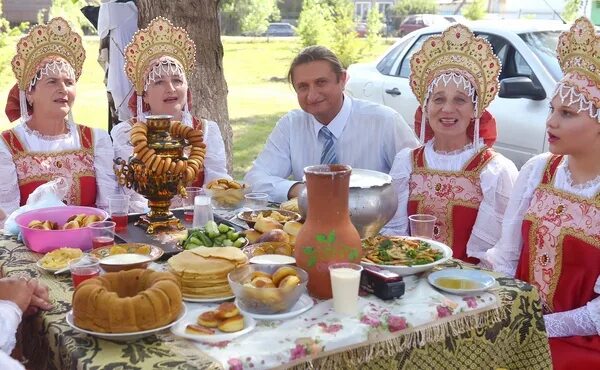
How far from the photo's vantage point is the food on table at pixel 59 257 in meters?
2.30

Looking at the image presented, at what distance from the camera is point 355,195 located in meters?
2.22

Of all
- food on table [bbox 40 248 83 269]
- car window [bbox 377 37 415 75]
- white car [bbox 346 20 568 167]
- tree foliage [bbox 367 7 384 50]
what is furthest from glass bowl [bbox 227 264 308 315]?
tree foliage [bbox 367 7 384 50]

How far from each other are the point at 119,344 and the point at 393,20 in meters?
41.1

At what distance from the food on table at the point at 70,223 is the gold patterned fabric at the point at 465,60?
71.7 inches

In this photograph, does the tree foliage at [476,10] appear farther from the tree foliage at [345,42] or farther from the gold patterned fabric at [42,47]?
the gold patterned fabric at [42,47]

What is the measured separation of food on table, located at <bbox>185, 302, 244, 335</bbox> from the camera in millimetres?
1809

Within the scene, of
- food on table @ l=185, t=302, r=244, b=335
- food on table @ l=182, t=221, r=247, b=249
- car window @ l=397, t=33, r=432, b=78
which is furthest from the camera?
car window @ l=397, t=33, r=432, b=78

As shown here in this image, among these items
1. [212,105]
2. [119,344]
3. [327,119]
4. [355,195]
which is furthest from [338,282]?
[212,105]

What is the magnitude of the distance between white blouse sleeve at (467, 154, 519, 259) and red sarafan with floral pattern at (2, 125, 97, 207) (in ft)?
6.76

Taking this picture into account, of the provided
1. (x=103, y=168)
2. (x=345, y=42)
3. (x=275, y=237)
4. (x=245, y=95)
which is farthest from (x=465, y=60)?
(x=345, y=42)

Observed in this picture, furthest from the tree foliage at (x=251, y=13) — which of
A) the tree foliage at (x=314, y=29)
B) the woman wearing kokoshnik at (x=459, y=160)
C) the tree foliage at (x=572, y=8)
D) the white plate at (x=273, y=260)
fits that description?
the white plate at (x=273, y=260)

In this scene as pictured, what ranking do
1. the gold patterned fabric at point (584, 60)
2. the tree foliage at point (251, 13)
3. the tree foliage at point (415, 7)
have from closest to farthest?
the gold patterned fabric at point (584, 60) < the tree foliage at point (251, 13) < the tree foliage at point (415, 7)

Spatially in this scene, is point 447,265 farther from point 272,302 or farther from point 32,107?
point 32,107

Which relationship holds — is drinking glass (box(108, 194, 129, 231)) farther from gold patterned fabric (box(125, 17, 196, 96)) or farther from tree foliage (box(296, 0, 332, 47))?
tree foliage (box(296, 0, 332, 47))
